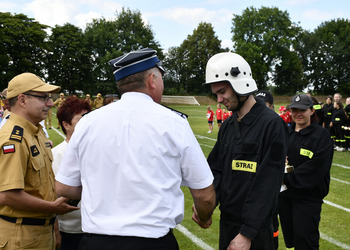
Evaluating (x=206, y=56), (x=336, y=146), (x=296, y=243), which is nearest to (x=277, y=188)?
(x=296, y=243)

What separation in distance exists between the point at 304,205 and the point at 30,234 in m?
3.04

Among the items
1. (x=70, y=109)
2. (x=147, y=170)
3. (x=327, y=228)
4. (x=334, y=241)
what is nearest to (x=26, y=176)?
(x=70, y=109)

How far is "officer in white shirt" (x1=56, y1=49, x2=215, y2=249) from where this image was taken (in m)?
1.72

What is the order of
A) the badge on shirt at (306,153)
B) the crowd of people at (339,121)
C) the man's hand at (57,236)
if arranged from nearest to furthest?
the man's hand at (57,236) < the badge on shirt at (306,153) < the crowd of people at (339,121)

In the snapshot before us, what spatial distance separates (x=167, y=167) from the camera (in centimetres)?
177

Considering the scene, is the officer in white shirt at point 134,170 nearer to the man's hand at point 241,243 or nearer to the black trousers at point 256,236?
the man's hand at point 241,243


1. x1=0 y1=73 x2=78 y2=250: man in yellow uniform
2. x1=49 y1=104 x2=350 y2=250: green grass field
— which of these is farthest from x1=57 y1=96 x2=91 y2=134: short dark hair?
x1=49 y1=104 x2=350 y2=250: green grass field

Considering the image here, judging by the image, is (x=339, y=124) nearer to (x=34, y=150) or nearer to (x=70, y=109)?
(x=70, y=109)

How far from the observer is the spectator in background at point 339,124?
14.5m

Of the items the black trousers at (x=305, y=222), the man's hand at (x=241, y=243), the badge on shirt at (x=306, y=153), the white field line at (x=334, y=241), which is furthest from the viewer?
the white field line at (x=334, y=241)

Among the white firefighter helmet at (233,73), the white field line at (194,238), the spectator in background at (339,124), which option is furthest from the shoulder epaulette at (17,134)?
the spectator in background at (339,124)

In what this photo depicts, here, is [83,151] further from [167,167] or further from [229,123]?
[229,123]

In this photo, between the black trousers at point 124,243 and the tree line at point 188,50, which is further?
the tree line at point 188,50

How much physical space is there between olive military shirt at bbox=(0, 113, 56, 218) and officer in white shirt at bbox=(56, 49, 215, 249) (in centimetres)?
77
